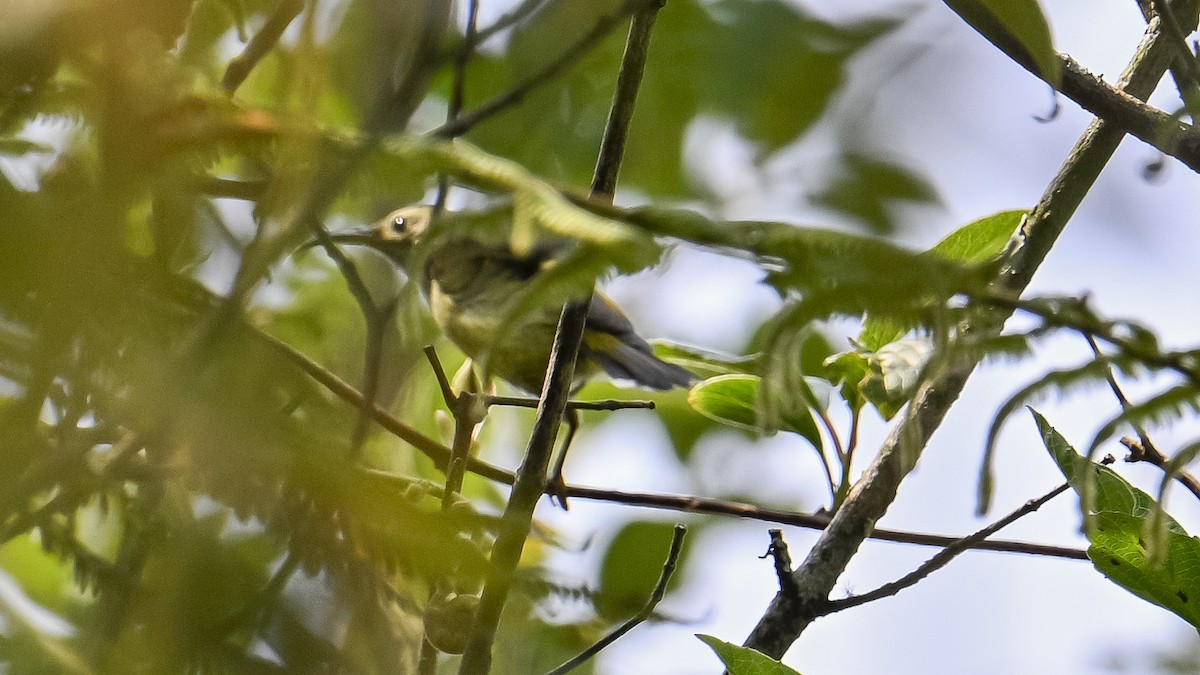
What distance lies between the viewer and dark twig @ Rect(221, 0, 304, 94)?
0.53 m

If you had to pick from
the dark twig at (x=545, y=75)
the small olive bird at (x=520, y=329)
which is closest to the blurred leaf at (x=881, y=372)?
the dark twig at (x=545, y=75)

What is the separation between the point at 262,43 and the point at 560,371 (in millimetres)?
306

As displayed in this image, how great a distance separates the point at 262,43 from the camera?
57 cm

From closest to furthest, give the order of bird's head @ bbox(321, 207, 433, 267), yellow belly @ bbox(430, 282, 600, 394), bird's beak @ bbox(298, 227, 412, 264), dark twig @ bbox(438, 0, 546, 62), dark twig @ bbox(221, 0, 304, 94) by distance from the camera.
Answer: dark twig @ bbox(221, 0, 304, 94) < dark twig @ bbox(438, 0, 546, 62) < bird's beak @ bbox(298, 227, 412, 264) < bird's head @ bbox(321, 207, 433, 267) < yellow belly @ bbox(430, 282, 600, 394)

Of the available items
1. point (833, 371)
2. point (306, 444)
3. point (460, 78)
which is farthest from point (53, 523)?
point (833, 371)

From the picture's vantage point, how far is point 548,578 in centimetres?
44

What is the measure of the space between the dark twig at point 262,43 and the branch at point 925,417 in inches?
25.0

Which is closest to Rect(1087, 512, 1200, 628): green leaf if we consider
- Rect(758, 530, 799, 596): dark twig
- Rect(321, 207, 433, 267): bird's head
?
Rect(758, 530, 799, 596): dark twig

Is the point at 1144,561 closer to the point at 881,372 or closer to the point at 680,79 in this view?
the point at 881,372

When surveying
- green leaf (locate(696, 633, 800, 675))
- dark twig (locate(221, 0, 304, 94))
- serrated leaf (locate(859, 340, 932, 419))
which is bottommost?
green leaf (locate(696, 633, 800, 675))

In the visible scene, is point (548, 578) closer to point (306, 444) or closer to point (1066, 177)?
point (306, 444)

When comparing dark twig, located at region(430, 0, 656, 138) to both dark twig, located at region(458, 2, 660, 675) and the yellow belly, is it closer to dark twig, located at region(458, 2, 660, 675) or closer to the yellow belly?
dark twig, located at region(458, 2, 660, 675)

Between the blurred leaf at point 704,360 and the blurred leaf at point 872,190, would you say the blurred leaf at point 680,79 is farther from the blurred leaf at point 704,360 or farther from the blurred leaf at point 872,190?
the blurred leaf at point 704,360

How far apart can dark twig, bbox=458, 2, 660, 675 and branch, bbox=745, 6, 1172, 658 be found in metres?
0.34
